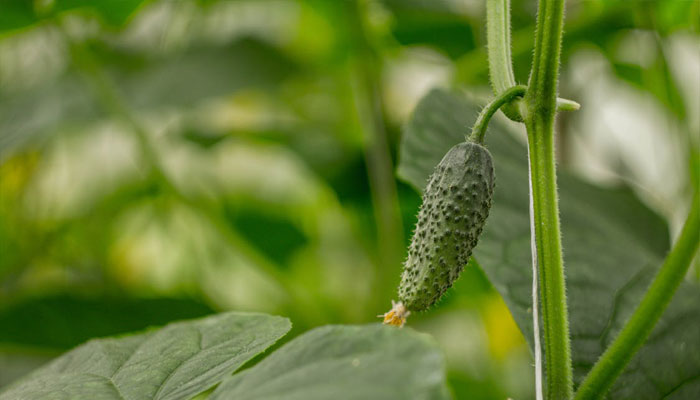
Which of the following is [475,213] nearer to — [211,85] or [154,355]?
[154,355]

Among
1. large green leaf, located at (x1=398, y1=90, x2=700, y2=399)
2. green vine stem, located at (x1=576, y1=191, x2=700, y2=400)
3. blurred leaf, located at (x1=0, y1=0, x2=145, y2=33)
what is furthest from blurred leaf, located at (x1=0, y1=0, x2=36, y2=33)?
green vine stem, located at (x1=576, y1=191, x2=700, y2=400)

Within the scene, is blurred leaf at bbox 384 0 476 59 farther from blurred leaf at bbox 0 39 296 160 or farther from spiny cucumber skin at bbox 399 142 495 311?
spiny cucumber skin at bbox 399 142 495 311

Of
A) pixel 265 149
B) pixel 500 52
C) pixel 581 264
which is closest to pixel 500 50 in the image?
pixel 500 52

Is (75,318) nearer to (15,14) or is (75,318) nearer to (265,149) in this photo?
(15,14)

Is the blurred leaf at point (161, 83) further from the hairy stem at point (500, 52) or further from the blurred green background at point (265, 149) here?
the hairy stem at point (500, 52)

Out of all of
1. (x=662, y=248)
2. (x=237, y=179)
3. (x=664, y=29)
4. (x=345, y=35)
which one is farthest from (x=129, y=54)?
(x=662, y=248)

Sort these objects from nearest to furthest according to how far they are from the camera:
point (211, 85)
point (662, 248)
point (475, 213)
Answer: point (475, 213) < point (662, 248) < point (211, 85)
